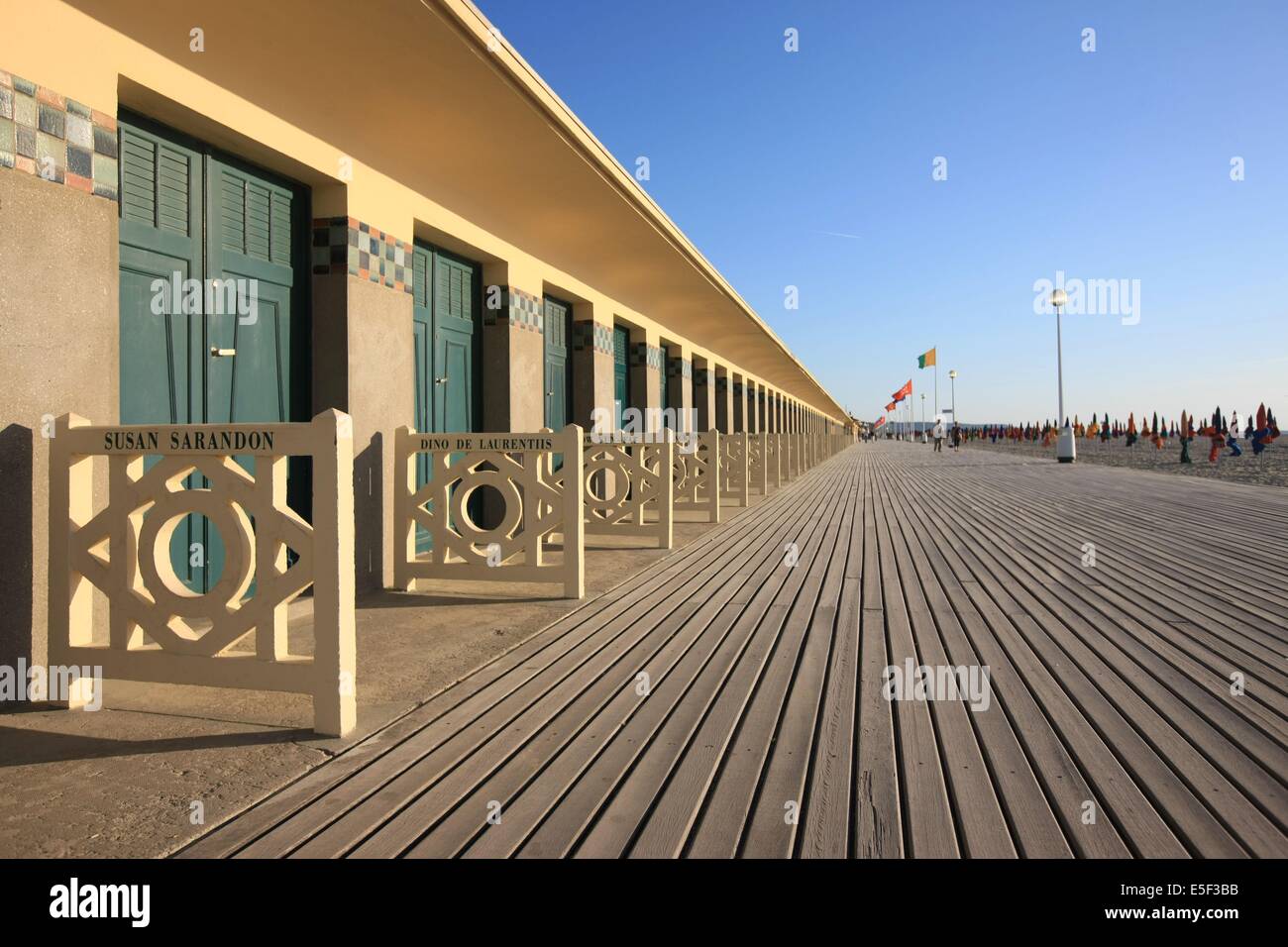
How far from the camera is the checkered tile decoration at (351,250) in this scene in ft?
17.4

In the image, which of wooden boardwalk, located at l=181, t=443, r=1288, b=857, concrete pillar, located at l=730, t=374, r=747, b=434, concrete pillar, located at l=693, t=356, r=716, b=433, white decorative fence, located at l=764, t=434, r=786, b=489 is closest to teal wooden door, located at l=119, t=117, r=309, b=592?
wooden boardwalk, located at l=181, t=443, r=1288, b=857

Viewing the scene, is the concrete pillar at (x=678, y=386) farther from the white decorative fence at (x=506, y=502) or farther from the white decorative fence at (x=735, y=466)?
the white decorative fence at (x=506, y=502)

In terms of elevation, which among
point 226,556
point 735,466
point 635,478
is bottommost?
point 226,556

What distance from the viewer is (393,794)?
2176mm

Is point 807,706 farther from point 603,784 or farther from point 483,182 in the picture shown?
point 483,182

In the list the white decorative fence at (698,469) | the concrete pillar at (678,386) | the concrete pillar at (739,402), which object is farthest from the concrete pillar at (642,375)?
the concrete pillar at (739,402)

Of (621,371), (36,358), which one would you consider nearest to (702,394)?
(621,371)

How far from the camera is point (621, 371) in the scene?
493 inches

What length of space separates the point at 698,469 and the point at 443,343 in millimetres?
3992

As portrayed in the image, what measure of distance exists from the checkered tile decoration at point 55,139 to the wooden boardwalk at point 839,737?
8.75 feet

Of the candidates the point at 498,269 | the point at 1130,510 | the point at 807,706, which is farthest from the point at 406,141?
the point at 1130,510

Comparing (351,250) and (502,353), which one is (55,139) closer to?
(351,250)

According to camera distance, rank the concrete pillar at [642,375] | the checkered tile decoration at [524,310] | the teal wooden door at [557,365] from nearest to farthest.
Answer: the checkered tile decoration at [524,310] → the teal wooden door at [557,365] → the concrete pillar at [642,375]
